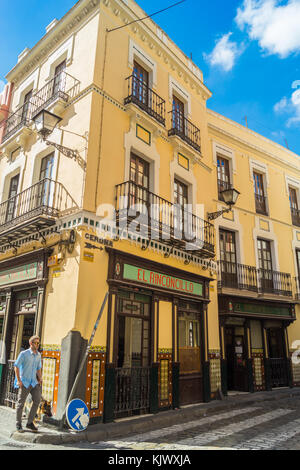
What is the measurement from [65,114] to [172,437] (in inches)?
312

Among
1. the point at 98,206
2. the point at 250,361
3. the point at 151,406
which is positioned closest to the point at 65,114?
the point at 98,206

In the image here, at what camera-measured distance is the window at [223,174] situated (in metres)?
13.5

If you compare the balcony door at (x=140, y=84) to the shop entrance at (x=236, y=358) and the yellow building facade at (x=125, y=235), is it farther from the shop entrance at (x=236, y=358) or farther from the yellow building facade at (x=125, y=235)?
the shop entrance at (x=236, y=358)

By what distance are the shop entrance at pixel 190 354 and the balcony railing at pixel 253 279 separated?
200cm

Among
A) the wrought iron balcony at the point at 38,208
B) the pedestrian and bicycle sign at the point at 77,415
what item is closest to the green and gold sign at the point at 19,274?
the wrought iron balcony at the point at 38,208

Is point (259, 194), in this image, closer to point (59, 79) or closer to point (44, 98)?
point (59, 79)

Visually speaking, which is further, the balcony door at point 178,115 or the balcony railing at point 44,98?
the balcony door at point 178,115

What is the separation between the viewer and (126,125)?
363 inches

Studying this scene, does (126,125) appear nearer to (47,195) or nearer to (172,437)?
(47,195)

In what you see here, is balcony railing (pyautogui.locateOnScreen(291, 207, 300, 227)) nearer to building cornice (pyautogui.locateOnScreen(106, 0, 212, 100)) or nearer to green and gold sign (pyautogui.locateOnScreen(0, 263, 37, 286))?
building cornice (pyautogui.locateOnScreen(106, 0, 212, 100))

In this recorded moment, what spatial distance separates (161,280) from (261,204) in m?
7.79

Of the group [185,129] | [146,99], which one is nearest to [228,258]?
[185,129]

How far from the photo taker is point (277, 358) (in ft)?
43.3

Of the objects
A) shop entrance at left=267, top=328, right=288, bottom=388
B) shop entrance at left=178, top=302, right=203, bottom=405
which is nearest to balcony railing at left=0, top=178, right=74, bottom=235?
shop entrance at left=178, top=302, right=203, bottom=405
